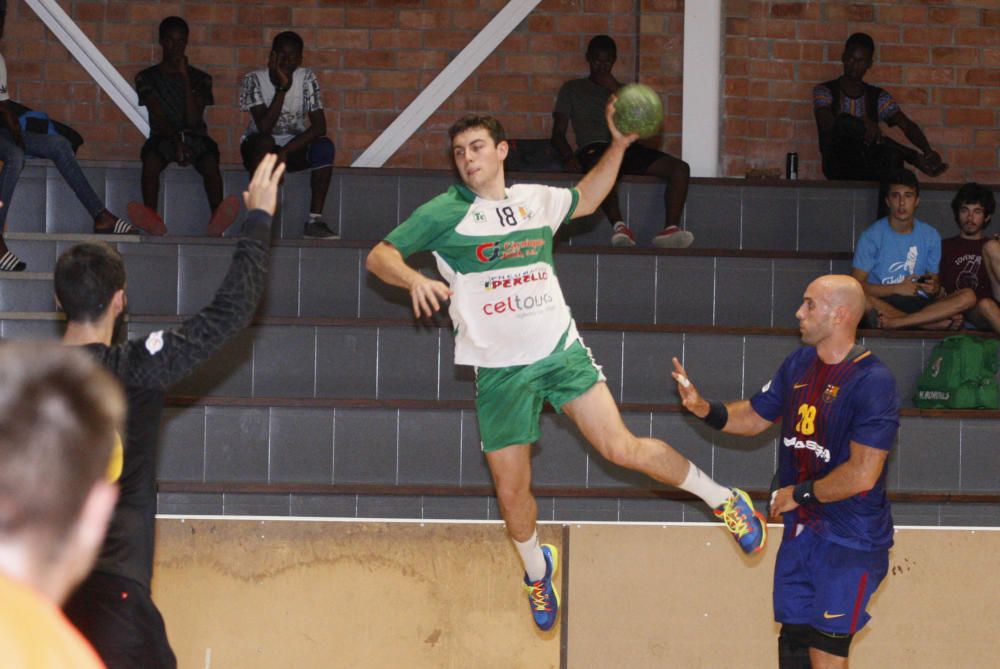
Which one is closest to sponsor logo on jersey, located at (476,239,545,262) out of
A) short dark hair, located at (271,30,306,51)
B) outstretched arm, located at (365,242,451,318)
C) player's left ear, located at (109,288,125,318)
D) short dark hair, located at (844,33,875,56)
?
outstretched arm, located at (365,242,451,318)

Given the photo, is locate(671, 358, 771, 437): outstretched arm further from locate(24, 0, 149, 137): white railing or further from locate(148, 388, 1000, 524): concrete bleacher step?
locate(24, 0, 149, 137): white railing

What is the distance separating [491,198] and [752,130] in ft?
16.8

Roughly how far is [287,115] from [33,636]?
7.93 m

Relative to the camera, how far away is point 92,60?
9.43m

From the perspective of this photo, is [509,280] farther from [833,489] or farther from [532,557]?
[833,489]

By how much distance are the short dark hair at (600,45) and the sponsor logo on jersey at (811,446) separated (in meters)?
5.14

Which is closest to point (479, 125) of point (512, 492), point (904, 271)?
point (512, 492)

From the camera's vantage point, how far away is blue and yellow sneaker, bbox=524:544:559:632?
511cm

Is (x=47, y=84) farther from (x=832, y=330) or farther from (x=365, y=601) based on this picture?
(x=832, y=330)

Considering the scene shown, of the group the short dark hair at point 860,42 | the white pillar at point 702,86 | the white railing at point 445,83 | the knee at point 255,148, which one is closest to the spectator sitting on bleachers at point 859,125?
the short dark hair at point 860,42

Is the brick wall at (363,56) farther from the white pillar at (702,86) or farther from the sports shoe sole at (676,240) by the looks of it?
the sports shoe sole at (676,240)

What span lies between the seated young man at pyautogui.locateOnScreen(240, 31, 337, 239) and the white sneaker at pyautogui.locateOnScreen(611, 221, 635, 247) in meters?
2.00

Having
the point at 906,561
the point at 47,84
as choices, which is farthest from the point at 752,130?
the point at 47,84

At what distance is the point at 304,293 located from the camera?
8000 mm
